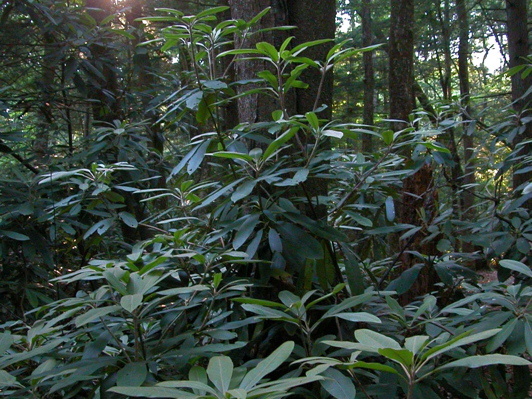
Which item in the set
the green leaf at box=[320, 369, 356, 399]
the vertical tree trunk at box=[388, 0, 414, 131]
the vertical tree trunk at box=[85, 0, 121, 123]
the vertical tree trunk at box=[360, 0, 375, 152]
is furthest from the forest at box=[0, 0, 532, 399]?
the vertical tree trunk at box=[360, 0, 375, 152]

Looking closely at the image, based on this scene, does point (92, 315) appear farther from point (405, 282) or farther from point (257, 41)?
point (257, 41)

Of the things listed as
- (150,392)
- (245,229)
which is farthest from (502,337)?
(150,392)

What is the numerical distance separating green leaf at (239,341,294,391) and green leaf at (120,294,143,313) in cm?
31

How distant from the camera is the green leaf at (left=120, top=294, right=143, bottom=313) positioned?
3.38 feet

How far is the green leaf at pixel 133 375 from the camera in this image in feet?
3.45

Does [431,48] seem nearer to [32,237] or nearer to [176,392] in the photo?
[32,237]

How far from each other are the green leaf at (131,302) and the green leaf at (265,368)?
31 centimetres

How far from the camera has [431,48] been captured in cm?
1120

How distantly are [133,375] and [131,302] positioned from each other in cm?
19

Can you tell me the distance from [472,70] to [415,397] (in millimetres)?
17059

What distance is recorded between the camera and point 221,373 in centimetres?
88

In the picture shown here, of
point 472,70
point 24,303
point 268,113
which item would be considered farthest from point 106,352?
point 472,70

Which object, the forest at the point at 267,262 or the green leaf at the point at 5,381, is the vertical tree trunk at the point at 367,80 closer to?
the forest at the point at 267,262

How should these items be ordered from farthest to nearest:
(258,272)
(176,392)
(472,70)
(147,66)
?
1. (472,70)
2. (147,66)
3. (258,272)
4. (176,392)
